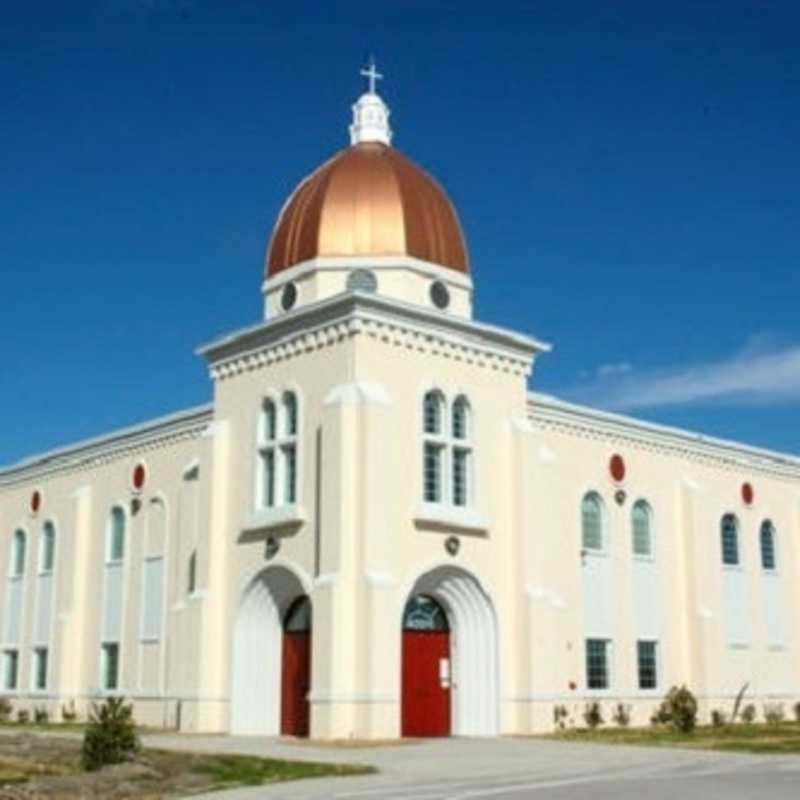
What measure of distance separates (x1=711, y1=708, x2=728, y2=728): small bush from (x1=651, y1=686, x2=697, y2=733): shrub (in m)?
0.86

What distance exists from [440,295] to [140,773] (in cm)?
1686

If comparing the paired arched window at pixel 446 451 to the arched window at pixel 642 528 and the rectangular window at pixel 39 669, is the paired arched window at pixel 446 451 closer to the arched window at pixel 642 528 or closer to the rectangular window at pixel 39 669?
the arched window at pixel 642 528

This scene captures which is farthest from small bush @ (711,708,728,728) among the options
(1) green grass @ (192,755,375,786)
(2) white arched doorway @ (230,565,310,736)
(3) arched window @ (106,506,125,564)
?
(1) green grass @ (192,755,375,786)

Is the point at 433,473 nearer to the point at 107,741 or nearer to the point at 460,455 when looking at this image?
the point at 460,455

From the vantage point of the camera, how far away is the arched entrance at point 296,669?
32.2 m

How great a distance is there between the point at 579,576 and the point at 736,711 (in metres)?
7.23

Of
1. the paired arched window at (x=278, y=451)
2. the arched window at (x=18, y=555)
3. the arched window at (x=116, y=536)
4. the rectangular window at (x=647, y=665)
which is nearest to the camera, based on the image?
the paired arched window at (x=278, y=451)

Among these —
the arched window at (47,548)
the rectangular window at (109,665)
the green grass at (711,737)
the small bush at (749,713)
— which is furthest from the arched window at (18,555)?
the small bush at (749,713)

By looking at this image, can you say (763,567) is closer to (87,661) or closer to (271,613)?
(271,613)

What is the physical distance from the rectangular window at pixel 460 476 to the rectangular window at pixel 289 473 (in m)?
3.77

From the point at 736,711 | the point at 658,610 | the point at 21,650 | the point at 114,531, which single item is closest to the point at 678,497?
the point at 658,610

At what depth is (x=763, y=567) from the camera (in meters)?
42.7

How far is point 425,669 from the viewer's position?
1257 inches

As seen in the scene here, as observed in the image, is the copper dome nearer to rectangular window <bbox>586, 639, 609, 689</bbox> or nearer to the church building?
the church building
